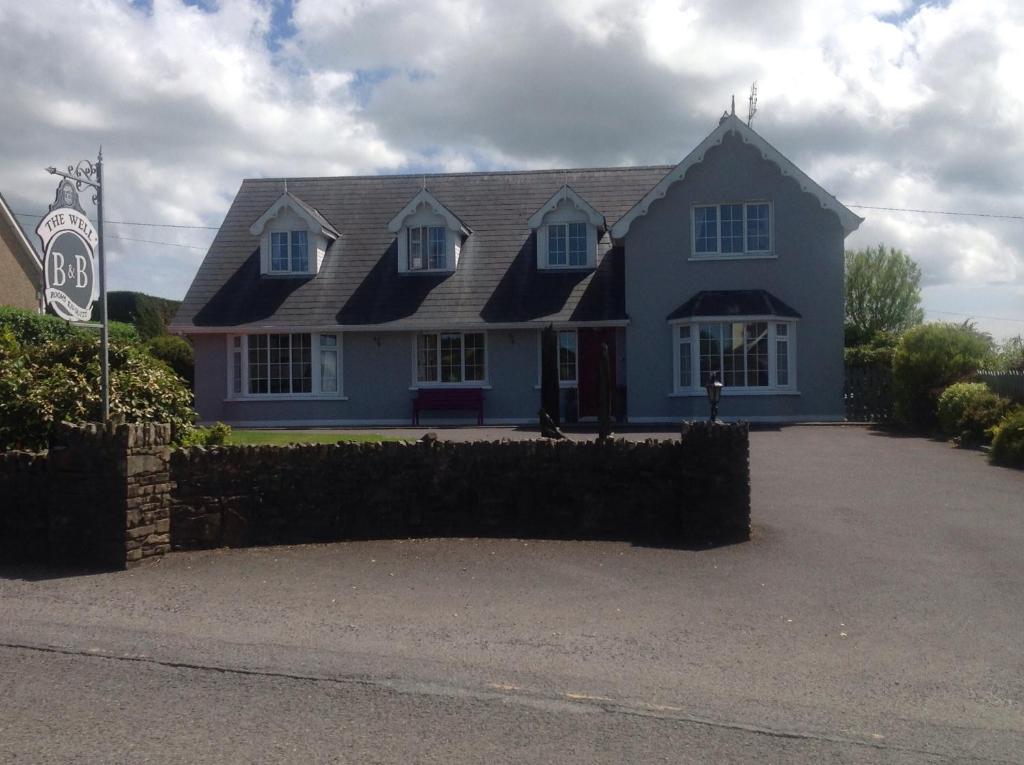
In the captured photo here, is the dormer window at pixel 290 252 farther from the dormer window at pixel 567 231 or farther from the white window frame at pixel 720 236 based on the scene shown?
the white window frame at pixel 720 236

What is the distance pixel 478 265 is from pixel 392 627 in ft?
67.3

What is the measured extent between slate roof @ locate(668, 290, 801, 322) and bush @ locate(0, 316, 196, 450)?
549 inches

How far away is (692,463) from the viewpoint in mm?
10531

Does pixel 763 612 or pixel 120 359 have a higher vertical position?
pixel 120 359

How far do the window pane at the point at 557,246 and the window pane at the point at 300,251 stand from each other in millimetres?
6729

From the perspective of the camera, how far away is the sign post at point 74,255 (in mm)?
10805

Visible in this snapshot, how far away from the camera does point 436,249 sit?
90.7ft

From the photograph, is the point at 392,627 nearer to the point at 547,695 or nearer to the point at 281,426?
the point at 547,695

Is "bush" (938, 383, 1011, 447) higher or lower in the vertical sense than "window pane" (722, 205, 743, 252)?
lower

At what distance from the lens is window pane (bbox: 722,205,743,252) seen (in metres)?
25.5

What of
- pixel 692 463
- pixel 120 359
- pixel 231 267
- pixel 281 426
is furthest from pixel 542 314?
pixel 692 463

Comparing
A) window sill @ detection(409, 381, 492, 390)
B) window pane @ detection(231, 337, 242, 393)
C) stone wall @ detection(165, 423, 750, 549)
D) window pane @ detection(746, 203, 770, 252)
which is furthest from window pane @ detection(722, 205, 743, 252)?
stone wall @ detection(165, 423, 750, 549)

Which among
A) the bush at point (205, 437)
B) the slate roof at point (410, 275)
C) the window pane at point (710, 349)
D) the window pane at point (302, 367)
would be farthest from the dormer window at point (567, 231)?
the bush at point (205, 437)

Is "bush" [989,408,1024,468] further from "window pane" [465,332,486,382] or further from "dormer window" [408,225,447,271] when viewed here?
"dormer window" [408,225,447,271]
